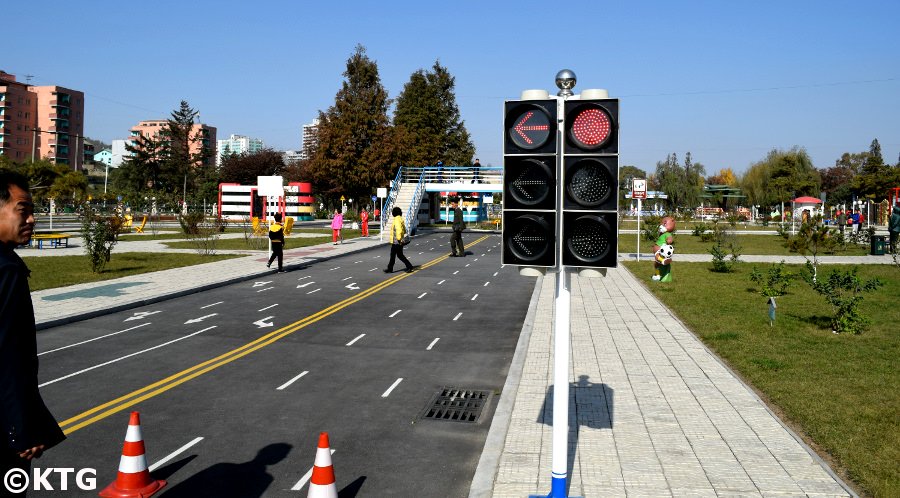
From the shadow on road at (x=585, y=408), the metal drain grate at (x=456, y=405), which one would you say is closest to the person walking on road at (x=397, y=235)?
the metal drain grate at (x=456, y=405)

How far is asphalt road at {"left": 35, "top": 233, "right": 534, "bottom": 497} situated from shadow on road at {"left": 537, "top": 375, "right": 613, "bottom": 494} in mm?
715

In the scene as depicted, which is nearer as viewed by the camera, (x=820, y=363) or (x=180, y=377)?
(x=180, y=377)

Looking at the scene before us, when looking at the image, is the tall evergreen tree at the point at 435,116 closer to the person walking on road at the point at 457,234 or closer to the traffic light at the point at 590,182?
the person walking on road at the point at 457,234

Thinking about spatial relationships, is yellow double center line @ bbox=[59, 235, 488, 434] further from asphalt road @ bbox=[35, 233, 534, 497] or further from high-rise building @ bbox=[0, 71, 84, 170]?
high-rise building @ bbox=[0, 71, 84, 170]

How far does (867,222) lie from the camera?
66000 mm

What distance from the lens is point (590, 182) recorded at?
5.23 m

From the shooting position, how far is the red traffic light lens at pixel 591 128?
518 cm

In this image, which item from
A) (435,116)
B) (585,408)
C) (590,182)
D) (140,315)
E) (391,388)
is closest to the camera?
(590,182)

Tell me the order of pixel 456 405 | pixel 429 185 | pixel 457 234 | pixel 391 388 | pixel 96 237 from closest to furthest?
pixel 456 405 < pixel 391 388 < pixel 96 237 < pixel 457 234 < pixel 429 185

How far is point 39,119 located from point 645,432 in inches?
5732

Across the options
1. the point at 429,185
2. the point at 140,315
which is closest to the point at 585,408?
the point at 140,315

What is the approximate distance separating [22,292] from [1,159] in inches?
3346

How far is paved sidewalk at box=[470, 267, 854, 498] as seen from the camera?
238 inches

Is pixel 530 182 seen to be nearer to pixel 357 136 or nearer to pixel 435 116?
pixel 357 136
